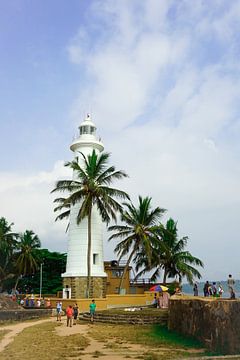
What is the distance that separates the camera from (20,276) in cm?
5100

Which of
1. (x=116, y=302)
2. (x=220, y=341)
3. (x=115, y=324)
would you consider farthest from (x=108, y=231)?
(x=220, y=341)

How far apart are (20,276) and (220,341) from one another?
40445mm

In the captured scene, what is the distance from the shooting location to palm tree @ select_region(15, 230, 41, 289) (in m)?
48.8

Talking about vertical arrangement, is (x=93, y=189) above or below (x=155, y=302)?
above

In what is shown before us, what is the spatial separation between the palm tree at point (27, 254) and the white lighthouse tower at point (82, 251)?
54.5 ft

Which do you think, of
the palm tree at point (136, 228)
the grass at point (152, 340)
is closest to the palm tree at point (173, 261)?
the palm tree at point (136, 228)

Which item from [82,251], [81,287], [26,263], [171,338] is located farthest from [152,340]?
[26,263]

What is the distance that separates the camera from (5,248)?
50.0 m

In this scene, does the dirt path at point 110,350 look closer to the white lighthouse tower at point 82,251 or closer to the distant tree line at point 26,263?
the white lighthouse tower at point 82,251

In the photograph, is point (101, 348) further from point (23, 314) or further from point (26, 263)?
point (26, 263)

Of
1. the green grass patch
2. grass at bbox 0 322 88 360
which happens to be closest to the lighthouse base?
grass at bbox 0 322 88 360

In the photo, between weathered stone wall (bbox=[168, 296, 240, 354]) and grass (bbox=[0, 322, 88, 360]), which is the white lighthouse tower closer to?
grass (bbox=[0, 322, 88, 360])

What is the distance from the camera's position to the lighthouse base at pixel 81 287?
31875 mm

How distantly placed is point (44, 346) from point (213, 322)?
6126mm
